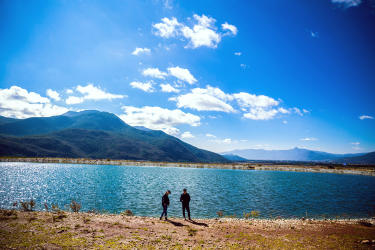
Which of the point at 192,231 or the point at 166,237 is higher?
the point at 166,237

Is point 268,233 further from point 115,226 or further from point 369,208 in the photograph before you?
point 369,208

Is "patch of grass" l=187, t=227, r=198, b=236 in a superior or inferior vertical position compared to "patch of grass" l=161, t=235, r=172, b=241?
inferior

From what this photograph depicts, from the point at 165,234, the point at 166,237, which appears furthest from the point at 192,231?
the point at 166,237

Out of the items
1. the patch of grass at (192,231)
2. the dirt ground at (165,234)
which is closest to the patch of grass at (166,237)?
the dirt ground at (165,234)

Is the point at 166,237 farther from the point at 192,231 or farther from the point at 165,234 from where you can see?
the point at 192,231

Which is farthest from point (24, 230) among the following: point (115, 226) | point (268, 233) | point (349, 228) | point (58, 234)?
point (349, 228)

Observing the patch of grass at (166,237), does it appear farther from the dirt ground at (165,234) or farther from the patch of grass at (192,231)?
the patch of grass at (192,231)

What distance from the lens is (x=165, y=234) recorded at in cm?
1509

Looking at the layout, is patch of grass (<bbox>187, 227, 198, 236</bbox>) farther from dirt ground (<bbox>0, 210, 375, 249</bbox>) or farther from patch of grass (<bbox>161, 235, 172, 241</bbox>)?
patch of grass (<bbox>161, 235, 172, 241</bbox>)

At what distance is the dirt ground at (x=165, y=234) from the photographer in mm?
12797

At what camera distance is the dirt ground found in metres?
12.8

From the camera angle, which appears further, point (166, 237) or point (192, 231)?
point (192, 231)

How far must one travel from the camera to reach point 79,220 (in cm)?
1752

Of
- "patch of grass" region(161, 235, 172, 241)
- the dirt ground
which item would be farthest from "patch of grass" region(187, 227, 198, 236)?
"patch of grass" region(161, 235, 172, 241)
